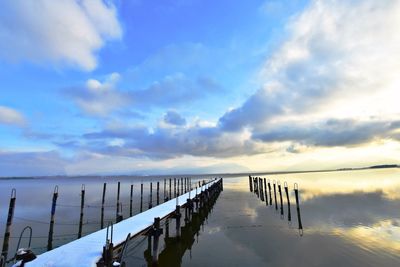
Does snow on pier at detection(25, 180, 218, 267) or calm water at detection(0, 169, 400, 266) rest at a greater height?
snow on pier at detection(25, 180, 218, 267)

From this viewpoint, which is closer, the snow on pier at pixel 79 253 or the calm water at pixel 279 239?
the snow on pier at pixel 79 253

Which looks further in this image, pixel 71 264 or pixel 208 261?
pixel 208 261

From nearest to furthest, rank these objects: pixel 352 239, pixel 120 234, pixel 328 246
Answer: pixel 120 234
pixel 328 246
pixel 352 239

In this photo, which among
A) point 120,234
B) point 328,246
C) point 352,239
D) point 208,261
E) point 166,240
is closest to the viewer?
point 120,234

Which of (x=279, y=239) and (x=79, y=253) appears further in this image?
(x=279, y=239)

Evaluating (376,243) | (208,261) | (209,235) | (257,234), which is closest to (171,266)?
(208,261)

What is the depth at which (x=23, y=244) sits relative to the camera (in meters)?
18.2

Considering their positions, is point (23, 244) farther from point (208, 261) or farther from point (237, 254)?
point (237, 254)

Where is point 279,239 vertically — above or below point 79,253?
below

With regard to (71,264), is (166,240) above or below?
below

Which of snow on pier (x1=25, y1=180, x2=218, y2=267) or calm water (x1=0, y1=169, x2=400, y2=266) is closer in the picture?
snow on pier (x1=25, y1=180, x2=218, y2=267)

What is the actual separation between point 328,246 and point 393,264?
11.6ft

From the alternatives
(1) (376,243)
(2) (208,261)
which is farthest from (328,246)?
(2) (208,261)

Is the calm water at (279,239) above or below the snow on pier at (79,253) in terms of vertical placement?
below
